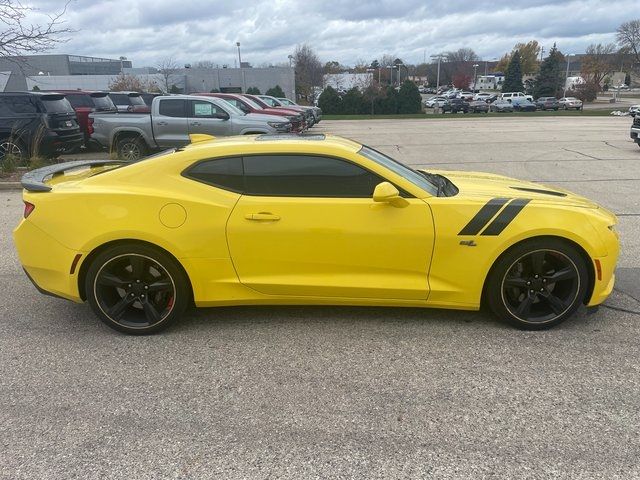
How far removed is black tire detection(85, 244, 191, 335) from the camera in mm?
3666

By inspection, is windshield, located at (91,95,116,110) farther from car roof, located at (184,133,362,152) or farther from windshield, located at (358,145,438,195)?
windshield, located at (358,145,438,195)

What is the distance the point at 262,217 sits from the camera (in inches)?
142

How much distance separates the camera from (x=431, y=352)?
348cm

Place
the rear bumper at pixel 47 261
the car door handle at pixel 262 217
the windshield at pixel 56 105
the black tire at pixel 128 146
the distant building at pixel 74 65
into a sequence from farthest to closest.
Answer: the distant building at pixel 74 65
the black tire at pixel 128 146
the windshield at pixel 56 105
the rear bumper at pixel 47 261
the car door handle at pixel 262 217

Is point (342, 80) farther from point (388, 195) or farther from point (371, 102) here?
point (388, 195)

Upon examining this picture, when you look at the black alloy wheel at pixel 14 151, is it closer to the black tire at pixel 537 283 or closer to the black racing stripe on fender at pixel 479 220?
the black racing stripe on fender at pixel 479 220

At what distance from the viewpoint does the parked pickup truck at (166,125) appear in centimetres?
1230

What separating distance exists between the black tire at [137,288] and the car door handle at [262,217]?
0.67 metres

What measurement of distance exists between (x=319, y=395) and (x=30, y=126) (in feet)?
37.9

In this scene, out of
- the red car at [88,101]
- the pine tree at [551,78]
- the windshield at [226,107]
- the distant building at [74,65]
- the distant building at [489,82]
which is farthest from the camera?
the distant building at [489,82]

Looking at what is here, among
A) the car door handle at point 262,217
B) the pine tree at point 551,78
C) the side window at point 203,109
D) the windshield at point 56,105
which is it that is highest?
the pine tree at point 551,78

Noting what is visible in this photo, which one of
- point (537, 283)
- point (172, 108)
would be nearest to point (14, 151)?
point (172, 108)

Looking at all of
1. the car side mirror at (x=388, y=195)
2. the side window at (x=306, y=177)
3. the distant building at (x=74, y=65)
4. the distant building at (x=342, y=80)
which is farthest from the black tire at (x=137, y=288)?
the distant building at (x=74, y=65)

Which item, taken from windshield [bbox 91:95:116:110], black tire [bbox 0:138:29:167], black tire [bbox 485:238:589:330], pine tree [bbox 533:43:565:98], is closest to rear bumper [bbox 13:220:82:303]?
black tire [bbox 485:238:589:330]
